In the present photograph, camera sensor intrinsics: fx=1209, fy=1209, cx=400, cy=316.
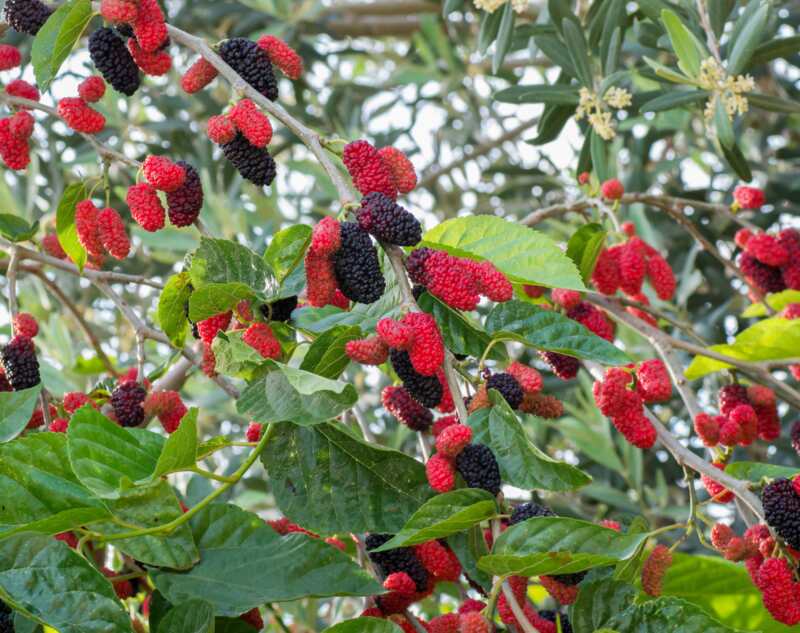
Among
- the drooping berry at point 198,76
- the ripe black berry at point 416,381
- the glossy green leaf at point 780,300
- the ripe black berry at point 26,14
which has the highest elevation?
the ripe black berry at point 26,14

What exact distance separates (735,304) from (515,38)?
3.04 feet

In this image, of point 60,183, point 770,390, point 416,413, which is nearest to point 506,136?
point 60,183

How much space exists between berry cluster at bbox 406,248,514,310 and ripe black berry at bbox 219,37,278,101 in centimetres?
31

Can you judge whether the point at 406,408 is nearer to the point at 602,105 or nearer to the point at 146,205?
the point at 146,205

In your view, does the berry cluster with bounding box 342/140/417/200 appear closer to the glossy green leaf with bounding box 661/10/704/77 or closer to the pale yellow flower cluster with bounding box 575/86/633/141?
the glossy green leaf with bounding box 661/10/704/77

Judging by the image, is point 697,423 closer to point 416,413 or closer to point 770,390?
point 770,390

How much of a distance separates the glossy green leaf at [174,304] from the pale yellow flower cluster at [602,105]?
1.04 metres

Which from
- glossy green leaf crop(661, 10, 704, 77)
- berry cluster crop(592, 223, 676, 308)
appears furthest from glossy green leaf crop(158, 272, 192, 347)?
glossy green leaf crop(661, 10, 704, 77)

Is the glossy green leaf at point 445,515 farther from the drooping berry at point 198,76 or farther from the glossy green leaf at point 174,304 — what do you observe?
the drooping berry at point 198,76

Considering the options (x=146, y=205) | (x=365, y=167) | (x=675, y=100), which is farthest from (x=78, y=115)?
(x=675, y=100)

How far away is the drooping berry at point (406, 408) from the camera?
1.49 meters

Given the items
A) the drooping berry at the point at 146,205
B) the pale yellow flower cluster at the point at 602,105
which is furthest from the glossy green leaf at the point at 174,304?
the pale yellow flower cluster at the point at 602,105

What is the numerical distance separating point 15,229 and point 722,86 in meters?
1.18

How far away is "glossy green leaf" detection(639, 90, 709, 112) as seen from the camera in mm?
2131
